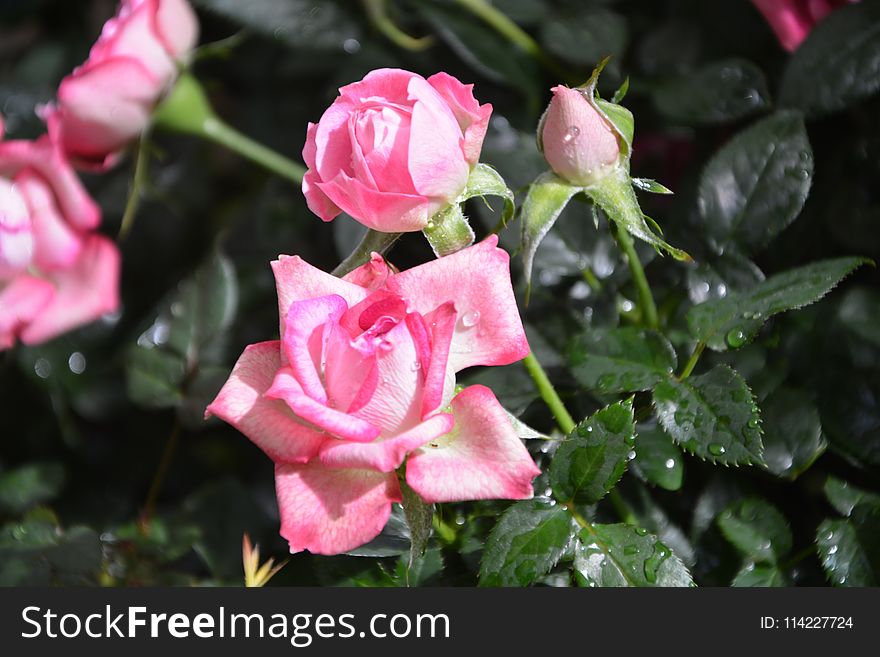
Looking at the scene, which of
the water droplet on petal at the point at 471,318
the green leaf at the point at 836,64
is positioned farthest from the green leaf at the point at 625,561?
the green leaf at the point at 836,64

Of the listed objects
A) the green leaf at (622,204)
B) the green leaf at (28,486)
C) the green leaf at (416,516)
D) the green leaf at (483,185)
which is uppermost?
the green leaf at (483,185)

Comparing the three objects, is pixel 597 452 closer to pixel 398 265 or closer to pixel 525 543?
pixel 525 543

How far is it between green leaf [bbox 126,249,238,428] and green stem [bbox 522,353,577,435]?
27 centimetres

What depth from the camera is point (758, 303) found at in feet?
1.46

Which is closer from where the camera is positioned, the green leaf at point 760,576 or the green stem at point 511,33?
the green leaf at point 760,576

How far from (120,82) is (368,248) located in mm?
244

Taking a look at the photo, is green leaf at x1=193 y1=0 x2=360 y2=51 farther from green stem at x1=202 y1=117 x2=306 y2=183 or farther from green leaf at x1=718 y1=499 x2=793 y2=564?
green leaf at x1=718 y1=499 x2=793 y2=564

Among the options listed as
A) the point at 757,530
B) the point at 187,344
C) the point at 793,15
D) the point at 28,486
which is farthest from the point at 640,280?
the point at 28,486

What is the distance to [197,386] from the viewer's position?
633mm

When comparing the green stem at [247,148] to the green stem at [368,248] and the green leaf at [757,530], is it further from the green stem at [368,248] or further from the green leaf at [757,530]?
the green leaf at [757,530]

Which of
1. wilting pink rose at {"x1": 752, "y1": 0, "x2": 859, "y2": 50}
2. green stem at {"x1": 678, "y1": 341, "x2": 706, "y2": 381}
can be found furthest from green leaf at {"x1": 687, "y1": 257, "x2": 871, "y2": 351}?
wilting pink rose at {"x1": 752, "y1": 0, "x2": 859, "y2": 50}

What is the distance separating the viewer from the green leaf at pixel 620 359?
0.45m

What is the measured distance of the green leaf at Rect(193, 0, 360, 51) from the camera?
2.32ft

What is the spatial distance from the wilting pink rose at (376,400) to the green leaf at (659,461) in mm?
114
